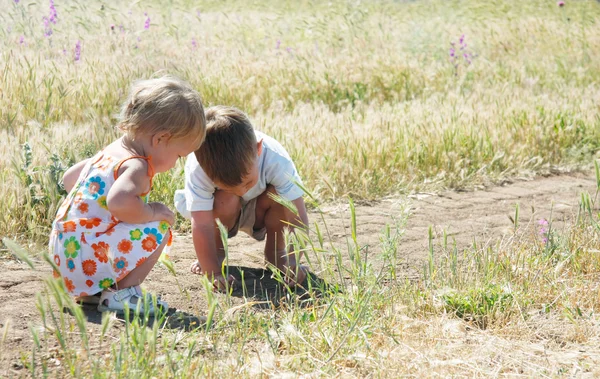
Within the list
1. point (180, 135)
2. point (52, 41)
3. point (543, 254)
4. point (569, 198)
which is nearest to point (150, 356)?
point (180, 135)

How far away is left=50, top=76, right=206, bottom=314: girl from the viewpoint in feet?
9.58

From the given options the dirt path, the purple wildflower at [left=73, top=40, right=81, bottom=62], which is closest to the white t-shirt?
the dirt path

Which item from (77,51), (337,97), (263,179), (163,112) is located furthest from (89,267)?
(337,97)

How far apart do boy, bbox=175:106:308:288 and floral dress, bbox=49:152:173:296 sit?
35 centimetres

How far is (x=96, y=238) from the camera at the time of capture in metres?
2.93

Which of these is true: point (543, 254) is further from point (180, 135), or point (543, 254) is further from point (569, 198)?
point (569, 198)

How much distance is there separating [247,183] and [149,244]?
0.54 metres

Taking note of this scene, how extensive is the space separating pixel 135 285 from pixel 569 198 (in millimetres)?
3415

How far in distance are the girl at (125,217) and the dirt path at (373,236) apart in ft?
0.53

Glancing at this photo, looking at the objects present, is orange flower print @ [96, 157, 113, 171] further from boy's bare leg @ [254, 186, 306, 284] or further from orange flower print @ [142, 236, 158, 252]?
boy's bare leg @ [254, 186, 306, 284]

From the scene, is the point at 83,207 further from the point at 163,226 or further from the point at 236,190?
the point at 236,190

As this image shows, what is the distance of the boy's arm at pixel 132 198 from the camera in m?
2.81

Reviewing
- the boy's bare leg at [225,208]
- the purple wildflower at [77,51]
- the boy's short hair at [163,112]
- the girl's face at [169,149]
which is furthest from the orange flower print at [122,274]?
the purple wildflower at [77,51]

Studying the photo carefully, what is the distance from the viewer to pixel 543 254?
11.1 feet
